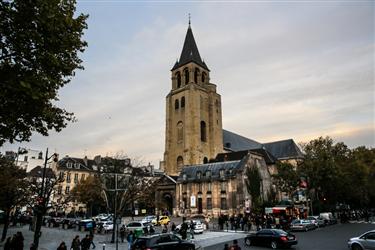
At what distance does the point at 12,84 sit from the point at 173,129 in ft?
210

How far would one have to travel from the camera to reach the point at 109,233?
35.3 metres

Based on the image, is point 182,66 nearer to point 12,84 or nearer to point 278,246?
point 278,246

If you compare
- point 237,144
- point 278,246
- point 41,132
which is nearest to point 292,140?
point 237,144

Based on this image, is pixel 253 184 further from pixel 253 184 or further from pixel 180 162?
pixel 180 162

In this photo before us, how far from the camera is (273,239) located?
68.1 feet

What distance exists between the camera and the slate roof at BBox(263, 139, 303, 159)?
75.4 m

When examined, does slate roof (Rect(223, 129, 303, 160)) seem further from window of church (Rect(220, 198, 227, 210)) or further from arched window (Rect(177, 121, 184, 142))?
window of church (Rect(220, 198, 227, 210))

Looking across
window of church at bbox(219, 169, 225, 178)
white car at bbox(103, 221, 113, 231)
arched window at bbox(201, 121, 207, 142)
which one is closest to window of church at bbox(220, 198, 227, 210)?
window of church at bbox(219, 169, 225, 178)

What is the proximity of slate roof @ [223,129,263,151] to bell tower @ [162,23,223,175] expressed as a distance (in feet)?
18.9

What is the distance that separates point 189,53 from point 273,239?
207ft

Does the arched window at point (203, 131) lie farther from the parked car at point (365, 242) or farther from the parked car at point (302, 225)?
the parked car at point (365, 242)

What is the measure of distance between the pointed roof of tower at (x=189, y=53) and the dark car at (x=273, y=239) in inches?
2325

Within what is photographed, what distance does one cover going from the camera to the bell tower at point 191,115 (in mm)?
70125

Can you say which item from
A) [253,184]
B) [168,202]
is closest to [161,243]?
[253,184]
